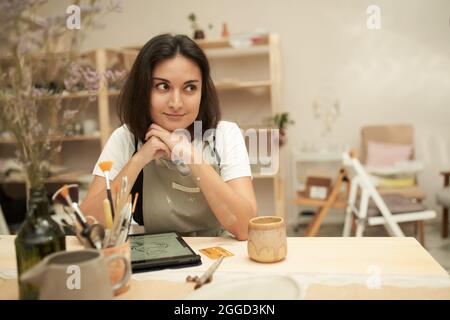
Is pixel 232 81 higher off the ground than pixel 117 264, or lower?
higher

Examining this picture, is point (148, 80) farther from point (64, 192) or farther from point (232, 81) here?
point (232, 81)

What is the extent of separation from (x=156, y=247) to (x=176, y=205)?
324 millimetres

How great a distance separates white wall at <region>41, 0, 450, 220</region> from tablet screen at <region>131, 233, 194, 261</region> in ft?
10.0

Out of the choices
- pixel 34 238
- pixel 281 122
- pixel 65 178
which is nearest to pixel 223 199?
pixel 34 238

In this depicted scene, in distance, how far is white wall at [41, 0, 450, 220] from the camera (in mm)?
3779

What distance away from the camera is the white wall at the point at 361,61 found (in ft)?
12.4

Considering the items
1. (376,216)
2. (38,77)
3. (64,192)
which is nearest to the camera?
(38,77)

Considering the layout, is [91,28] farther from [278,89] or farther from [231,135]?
[278,89]

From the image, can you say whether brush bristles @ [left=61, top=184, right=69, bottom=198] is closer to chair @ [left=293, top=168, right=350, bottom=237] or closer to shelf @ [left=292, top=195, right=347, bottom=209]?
chair @ [left=293, top=168, right=350, bottom=237]

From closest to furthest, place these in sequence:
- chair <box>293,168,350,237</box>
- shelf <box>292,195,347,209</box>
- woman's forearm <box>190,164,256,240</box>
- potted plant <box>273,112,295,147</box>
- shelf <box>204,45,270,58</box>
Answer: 1. woman's forearm <box>190,164,256,240</box>
2. chair <box>293,168,350,237</box>
3. shelf <box>292,195,347,209</box>
4. potted plant <box>273,112,295,147</box>
5. shelf <box>204,45,270,58</box>

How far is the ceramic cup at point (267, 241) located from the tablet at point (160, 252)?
131mm

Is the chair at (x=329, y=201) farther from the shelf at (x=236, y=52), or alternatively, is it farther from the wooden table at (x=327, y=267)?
the wooden table at (x=327, y=267)

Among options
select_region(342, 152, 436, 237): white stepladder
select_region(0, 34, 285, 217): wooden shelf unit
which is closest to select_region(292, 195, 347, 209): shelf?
select_region(342, 152, 436, 237): white stepladder

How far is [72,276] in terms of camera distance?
66cm
